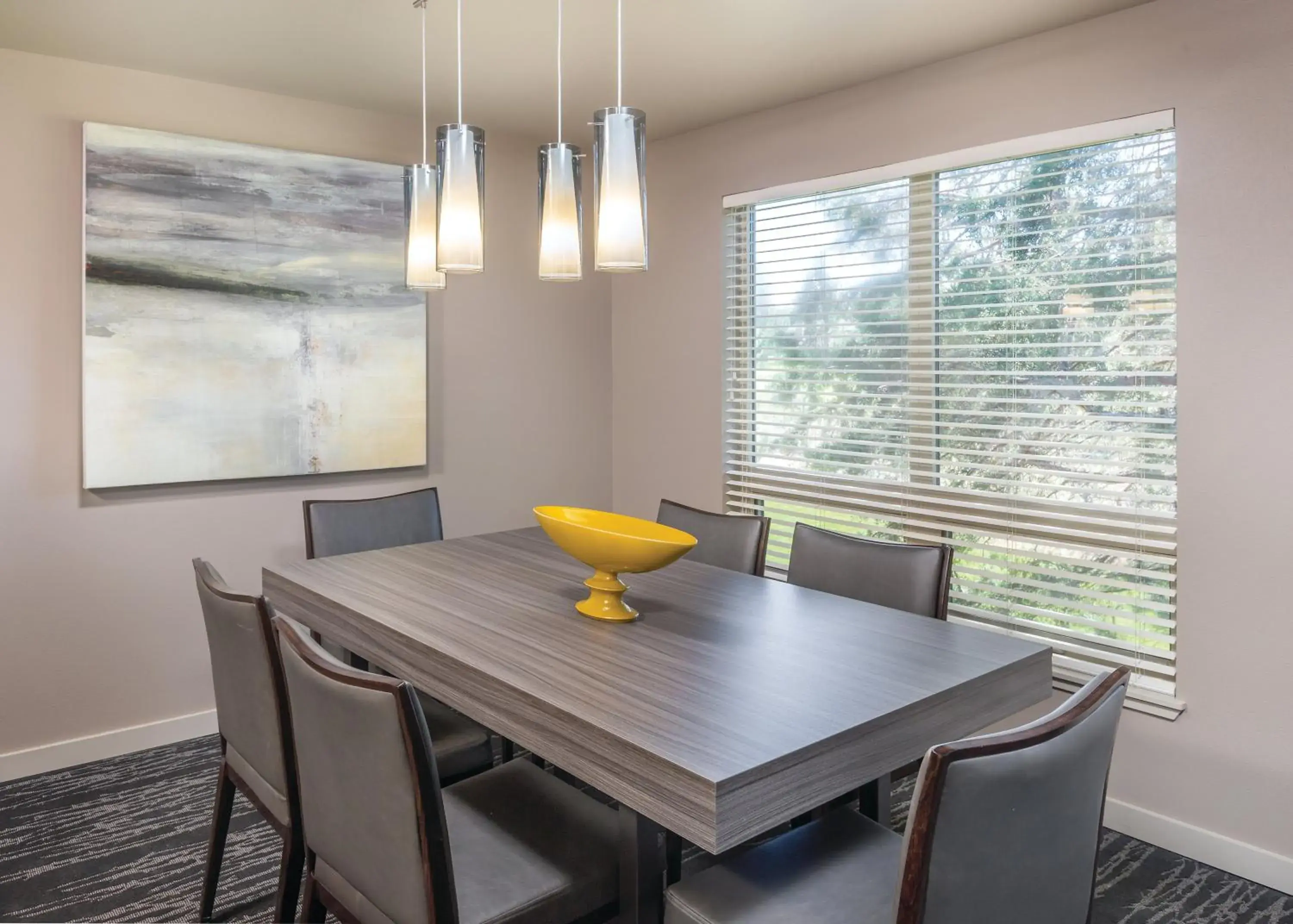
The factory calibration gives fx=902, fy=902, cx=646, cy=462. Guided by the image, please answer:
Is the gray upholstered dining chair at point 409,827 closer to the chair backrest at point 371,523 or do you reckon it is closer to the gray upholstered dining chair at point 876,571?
the gray upholstered dining chair at point 876,571

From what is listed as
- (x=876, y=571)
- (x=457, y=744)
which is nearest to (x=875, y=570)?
(x=876, y=571)

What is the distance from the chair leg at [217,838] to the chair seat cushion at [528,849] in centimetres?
64

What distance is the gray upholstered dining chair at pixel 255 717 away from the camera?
1809 mm

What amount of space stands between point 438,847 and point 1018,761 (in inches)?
32.9

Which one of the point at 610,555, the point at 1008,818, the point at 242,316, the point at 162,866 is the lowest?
the point at 162,866

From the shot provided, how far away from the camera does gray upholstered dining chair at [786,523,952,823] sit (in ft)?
7.51

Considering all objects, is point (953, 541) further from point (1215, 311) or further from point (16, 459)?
point (16, 459)

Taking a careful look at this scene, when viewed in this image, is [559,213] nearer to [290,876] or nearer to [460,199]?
[460,199]

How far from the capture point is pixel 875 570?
7.98 feet

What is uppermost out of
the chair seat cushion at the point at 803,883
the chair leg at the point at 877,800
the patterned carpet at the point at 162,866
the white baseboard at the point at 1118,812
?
the chair seat cushion at the point at 803,883

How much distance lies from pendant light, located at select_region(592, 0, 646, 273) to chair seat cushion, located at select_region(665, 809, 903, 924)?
3.86ft

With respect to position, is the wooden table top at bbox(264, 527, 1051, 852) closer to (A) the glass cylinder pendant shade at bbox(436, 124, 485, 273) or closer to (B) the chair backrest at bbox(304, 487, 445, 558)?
(B) the chair backrest at bbox(304, 487, 445, 558)

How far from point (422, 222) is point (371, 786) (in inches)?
56.5

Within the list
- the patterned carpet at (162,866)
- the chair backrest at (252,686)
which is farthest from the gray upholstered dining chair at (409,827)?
the patterned carpet at (162,866)
